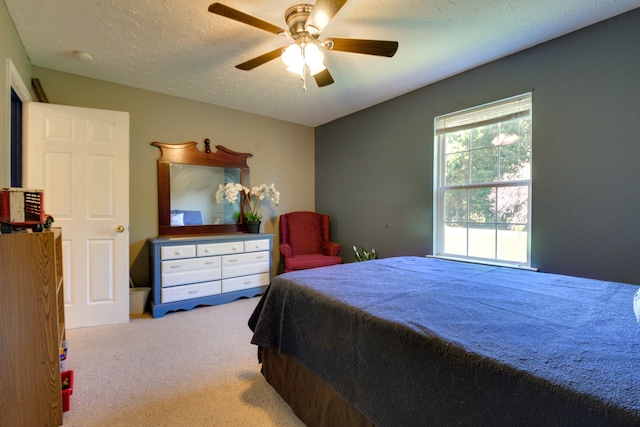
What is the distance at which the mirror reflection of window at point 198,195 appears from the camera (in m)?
3.66

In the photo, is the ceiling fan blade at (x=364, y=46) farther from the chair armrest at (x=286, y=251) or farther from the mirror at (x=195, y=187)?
the chair armrest at (x=286, y=251)

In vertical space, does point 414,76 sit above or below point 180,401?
above

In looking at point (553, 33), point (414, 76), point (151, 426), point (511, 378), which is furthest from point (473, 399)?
point (414, 76)

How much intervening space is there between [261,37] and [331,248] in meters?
2.74

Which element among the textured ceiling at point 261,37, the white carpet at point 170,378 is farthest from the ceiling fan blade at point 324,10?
the white carpet at point 170,378

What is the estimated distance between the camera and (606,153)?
84.4 inches

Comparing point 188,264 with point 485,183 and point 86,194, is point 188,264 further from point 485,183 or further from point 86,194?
point 485,183

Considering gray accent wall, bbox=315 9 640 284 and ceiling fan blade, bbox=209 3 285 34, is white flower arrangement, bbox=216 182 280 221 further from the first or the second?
ceiling fan blade, bbox=209 3 285 34

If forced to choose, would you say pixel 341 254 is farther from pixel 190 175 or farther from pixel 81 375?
pixel 81 375

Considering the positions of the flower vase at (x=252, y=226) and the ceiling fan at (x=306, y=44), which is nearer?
the ceiling fan at (x=306, y=44)

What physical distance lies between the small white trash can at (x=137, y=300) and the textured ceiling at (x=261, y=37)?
90.4 inches

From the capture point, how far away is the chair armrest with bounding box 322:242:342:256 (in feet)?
13.7

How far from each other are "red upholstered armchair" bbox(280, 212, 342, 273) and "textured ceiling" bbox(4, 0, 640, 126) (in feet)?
6.04

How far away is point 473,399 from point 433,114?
300cm
